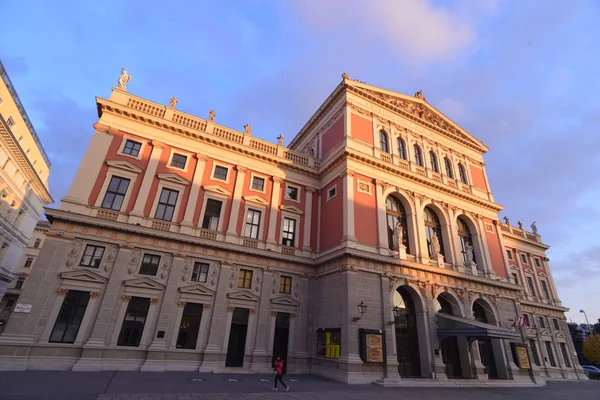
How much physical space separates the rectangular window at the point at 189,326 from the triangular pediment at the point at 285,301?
4961 millimetres

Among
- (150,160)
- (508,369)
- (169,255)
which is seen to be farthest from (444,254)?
(150,160)

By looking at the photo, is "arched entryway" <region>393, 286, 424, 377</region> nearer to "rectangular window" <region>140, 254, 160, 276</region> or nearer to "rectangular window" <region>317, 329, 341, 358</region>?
"rectangular window" <region>317, 329, 341, 358</region>

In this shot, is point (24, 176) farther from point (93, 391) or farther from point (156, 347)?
point (93, 391)

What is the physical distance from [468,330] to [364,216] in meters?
10.0

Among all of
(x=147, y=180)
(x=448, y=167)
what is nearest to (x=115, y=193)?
(x=147, y=180)

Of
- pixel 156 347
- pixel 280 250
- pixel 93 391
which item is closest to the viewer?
pixel 93 391

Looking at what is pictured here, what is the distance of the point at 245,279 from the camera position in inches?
845

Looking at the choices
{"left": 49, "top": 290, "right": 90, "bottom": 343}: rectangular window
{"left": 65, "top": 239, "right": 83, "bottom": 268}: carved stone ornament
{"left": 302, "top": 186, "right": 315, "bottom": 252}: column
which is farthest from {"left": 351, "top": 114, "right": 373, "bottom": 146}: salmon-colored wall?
{"left": 49, "top": 290, "right": 90, "bottom": 343}: rectangular window

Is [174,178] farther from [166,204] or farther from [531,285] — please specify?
[531,285]

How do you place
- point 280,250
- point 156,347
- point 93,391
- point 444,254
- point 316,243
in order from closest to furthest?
point 93,391 → point 156,347 → point 280,250 → point 316,243 → point 444,254

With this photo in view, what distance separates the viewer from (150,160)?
21453mm

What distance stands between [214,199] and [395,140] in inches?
671

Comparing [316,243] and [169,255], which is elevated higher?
[316,243]

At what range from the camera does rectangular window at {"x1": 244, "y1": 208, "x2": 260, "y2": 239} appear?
76.0ft
